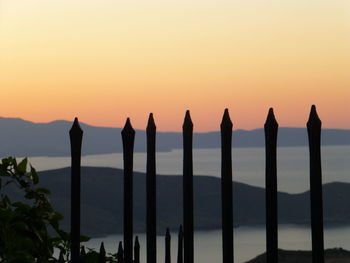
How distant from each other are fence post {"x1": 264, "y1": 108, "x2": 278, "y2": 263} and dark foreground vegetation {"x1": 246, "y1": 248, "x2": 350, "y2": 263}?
328 inches

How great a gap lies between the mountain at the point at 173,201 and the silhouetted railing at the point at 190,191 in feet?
149

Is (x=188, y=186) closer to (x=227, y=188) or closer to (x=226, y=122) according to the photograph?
(x=227, y=188)

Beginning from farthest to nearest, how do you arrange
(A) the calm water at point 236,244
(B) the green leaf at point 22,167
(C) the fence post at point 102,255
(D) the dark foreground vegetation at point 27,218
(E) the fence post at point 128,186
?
(A) the calm water at point 236,244 → (E) the fence post at point 128,186 → (C) the fence post at point 102,255 → (B) the green leaf at point 22,167 → (D) the dark foreground vegetation at point 27,218

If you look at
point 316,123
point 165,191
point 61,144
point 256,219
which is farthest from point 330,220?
point 61,144

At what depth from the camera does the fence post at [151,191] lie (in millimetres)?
6293

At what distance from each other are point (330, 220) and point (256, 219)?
603cm

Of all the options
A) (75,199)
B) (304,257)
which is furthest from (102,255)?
(304,257)

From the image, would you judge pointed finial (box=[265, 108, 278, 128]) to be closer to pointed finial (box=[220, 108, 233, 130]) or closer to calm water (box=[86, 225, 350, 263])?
pointed finial (box=[220, 108, 233, 130])

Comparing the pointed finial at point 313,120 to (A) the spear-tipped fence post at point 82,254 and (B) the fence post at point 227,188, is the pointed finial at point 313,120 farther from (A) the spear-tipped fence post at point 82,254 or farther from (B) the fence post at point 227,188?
(A) the spear-tipped fence post at point 82,254

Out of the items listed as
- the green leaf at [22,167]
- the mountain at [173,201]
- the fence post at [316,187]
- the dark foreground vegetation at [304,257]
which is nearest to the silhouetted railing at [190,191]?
the fence post at [316,187]

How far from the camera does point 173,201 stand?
5659 centimetres

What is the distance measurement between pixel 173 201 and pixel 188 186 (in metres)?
50.6

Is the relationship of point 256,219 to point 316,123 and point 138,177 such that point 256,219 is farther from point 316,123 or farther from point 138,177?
point 316,123

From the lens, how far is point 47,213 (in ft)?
17.9
